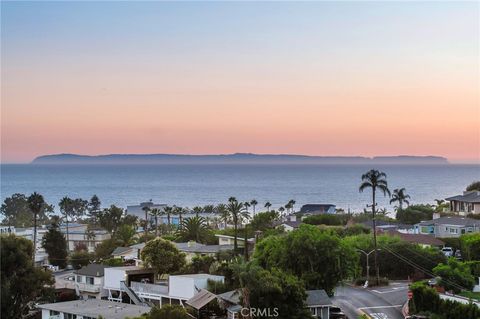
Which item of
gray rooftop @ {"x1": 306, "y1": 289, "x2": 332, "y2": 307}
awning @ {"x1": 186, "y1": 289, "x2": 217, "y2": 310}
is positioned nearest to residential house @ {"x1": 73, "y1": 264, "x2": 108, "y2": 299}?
awning @ {"x1": 186, "y1": 289, "x2": 217, "y2": 310}

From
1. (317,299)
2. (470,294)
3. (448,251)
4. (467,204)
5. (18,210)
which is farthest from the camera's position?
(18,210)

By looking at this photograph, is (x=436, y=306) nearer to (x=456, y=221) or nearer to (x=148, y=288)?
(x=148, y=288)

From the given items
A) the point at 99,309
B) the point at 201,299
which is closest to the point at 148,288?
the point at 99,309

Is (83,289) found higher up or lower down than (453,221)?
lower down

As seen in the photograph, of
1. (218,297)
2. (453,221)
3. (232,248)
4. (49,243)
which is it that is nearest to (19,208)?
(49,243)

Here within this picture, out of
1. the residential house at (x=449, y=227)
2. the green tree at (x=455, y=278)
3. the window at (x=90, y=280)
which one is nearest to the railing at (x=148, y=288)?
the window at (x=90, y=280)

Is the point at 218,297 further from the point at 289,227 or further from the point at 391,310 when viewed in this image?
the point at 289,227
